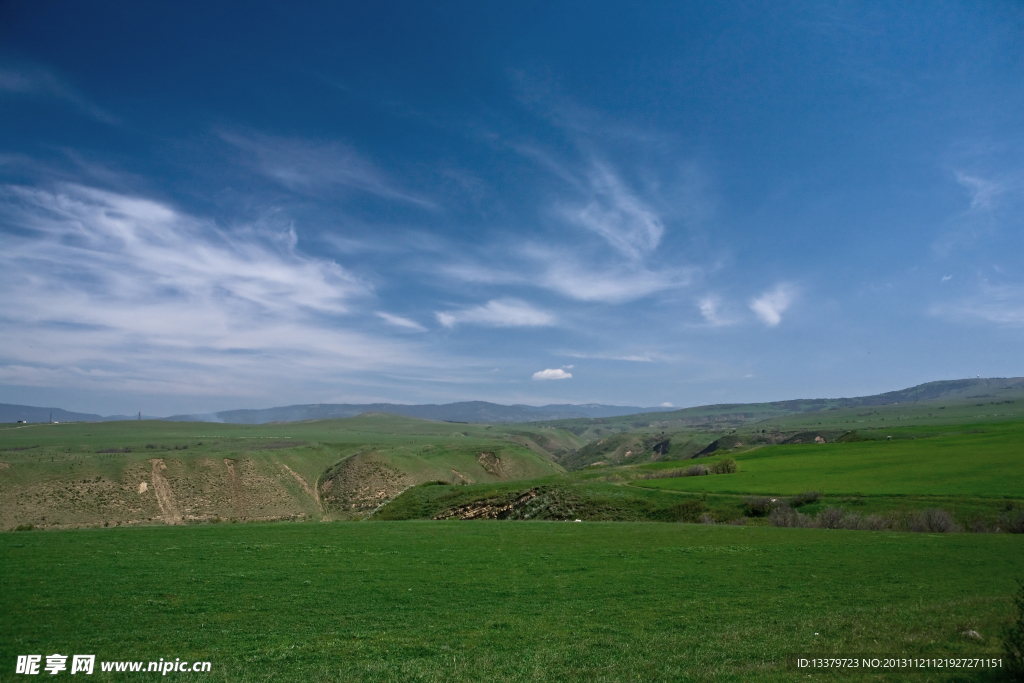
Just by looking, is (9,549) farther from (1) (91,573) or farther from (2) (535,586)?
(2) (535,586)

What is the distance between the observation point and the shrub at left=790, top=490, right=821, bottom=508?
123ft

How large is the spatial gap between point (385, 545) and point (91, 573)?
38.7 feet

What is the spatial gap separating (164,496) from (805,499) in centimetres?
8585

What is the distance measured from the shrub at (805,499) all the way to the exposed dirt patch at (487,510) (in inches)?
928

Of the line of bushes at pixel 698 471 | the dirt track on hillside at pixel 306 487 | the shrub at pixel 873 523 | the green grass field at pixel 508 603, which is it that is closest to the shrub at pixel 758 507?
the shrub at pixel 873 523

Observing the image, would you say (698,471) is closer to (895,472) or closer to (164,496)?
(895,472)

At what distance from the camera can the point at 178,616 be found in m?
13.7

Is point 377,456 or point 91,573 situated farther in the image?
point 377,456

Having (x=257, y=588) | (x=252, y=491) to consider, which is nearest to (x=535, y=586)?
(x=257, y=588)

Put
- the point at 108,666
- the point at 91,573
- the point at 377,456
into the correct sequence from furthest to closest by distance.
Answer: the point at 377,456 → the point at 91,573 → the point at 108,666

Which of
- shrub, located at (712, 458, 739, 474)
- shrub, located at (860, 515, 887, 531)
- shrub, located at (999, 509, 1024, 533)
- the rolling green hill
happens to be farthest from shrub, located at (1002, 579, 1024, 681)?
the rolling green hill

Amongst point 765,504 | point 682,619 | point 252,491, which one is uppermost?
point 682,619

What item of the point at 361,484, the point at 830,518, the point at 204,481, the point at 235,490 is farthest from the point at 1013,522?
the point at 204,481

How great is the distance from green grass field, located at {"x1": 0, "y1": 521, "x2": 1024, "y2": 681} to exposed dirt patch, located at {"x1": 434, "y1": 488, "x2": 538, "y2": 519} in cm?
2411
